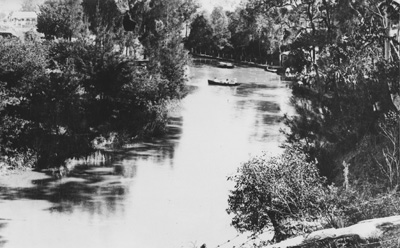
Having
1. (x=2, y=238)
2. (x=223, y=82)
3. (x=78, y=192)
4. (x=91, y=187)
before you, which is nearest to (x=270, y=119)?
(x=223, y=82)

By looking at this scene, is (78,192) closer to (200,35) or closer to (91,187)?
(91,187)

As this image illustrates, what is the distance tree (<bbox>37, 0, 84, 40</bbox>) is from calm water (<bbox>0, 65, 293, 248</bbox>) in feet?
64.7

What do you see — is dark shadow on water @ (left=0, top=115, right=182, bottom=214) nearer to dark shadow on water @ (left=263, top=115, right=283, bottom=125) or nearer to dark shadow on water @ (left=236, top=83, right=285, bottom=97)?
dark shadow on water @ (left=263, top=115, right=283, bottom=125)

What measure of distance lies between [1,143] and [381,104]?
15.3m

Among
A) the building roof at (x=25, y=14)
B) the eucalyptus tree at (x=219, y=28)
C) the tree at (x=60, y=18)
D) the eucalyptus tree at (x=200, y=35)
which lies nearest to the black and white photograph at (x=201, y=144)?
the building roof at (x=25, y=14)

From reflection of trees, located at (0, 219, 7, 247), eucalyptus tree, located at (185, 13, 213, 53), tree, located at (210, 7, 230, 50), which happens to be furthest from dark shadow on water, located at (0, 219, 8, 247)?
tree, located at (210, 7, 230, 50)

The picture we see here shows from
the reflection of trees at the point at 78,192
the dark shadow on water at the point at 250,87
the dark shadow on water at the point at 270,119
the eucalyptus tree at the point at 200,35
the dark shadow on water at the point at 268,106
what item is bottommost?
the reflection of trees at the point at 78,192

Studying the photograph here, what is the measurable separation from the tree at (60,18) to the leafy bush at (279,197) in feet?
118

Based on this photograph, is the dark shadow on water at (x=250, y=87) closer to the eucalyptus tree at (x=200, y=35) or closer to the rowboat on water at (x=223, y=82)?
the rowboat on water at (x=223, y=82)

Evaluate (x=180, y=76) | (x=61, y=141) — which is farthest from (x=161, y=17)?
(x=61, y=141)

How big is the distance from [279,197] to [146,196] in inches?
357

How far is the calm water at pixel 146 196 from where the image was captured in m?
14.8

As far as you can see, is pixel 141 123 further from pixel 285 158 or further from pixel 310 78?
pixel 285 158

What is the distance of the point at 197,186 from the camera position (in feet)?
62.7
